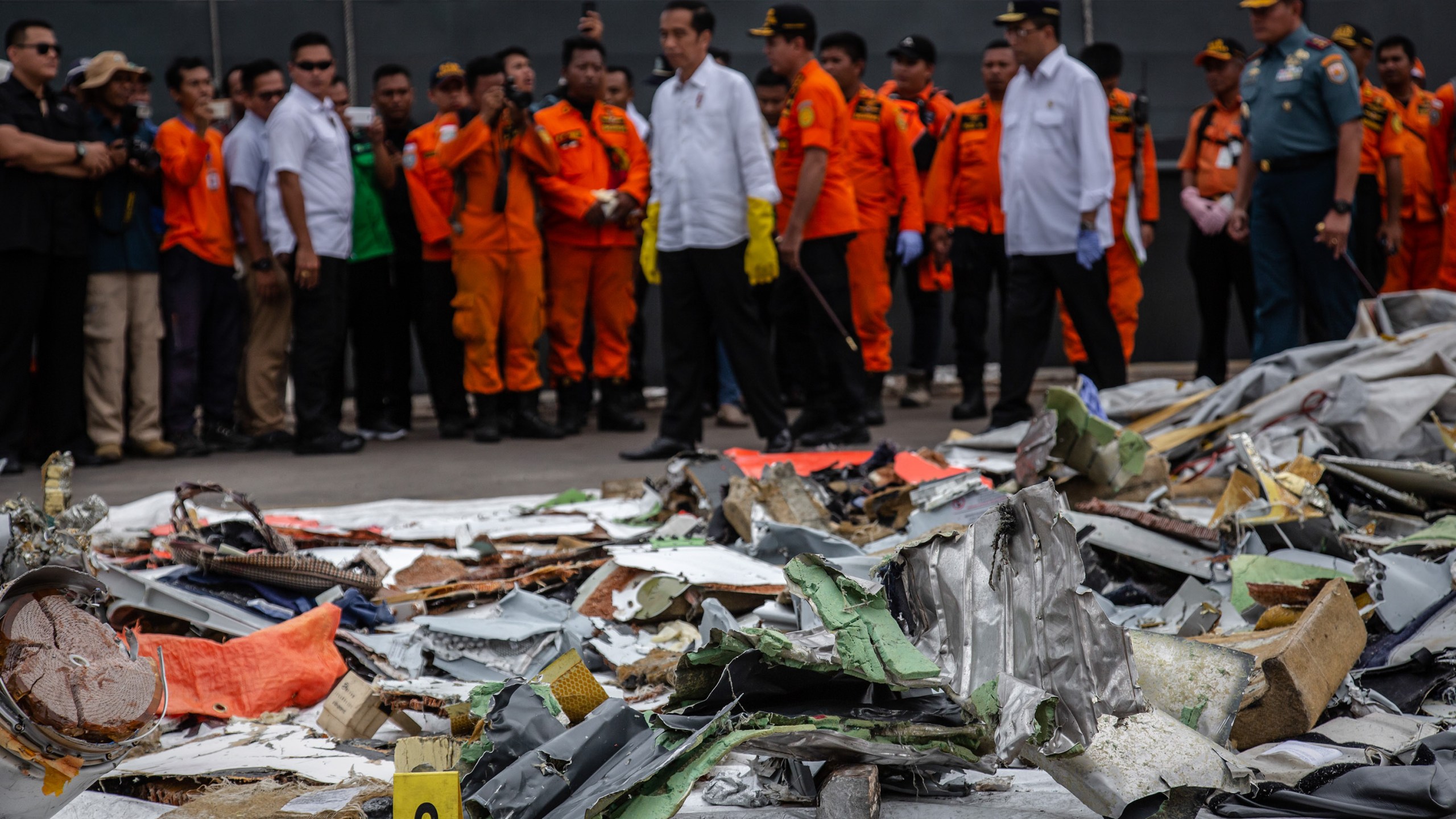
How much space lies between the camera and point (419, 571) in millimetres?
3447

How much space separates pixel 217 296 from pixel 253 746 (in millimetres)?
5004

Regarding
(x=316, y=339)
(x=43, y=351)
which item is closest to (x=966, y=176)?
(x=316, y=339)

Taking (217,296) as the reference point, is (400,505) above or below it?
below

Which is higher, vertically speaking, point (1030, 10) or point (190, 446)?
point (1030, 10)

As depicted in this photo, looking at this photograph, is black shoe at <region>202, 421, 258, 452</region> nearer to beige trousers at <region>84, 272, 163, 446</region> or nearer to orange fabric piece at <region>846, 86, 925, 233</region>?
beige trousers at <region>84, 272, 163, 446</region>

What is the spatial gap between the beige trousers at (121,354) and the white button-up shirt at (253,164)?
63cm

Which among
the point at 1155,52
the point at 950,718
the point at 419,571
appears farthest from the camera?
the point at 1155,52

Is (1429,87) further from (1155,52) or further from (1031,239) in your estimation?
(1031,239)

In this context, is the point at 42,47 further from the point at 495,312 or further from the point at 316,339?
the point at 495,312

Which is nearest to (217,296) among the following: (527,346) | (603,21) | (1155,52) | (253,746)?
(527,346)

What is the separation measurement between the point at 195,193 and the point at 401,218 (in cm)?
113

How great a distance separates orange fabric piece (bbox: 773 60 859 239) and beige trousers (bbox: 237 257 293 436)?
8.63 ft

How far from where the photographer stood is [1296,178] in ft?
18.6

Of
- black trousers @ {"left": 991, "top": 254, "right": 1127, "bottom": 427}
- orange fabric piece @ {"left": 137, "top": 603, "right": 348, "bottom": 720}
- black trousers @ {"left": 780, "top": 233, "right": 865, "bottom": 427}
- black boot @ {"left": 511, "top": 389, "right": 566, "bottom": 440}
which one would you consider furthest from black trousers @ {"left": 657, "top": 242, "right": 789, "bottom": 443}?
orange fabric piece @ {"left": 137, "top": 603, "right": 348, "bottom": 720}
